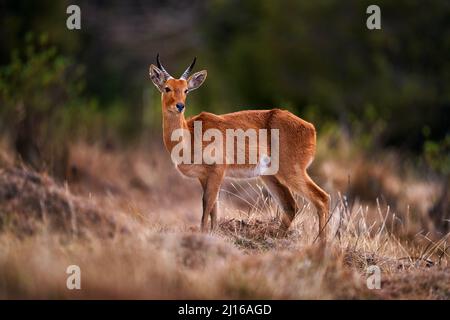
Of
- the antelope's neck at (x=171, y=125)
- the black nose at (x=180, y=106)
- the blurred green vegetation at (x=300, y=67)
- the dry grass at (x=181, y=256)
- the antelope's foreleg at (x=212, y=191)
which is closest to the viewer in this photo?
the dry grass at (x=181, y=256)

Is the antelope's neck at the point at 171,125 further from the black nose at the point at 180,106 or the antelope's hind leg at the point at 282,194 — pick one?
the antelope's hind leg at the point at 282,194

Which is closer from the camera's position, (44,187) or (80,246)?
(80,246)

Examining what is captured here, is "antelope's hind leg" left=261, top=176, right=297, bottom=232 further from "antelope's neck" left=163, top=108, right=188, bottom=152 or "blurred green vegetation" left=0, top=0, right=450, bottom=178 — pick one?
"blurred green vegetation" left=0, top=0, right=450, bottom=178

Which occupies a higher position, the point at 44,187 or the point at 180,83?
the point at 180,83

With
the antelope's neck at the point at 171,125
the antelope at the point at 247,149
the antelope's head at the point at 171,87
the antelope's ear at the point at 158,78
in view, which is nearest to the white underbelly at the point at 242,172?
the antelope at the point at 247,149

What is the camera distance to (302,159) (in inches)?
392

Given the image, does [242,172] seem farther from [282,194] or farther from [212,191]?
[282,194]

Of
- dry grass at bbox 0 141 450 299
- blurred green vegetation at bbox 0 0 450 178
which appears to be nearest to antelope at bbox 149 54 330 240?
dry grass at bbox 0 141 450 299

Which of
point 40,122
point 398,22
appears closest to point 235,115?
point 40,122

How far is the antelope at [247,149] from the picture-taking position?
946cm

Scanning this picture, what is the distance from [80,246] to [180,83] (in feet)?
8.02

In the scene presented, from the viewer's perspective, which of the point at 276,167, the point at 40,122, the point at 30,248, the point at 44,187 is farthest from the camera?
the point at 40,122

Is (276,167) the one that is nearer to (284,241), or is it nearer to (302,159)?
(302,159)

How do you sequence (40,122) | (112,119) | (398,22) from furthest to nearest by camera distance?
1. (398,22)
2. (112,119)
3. (40,122)
